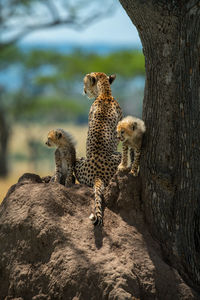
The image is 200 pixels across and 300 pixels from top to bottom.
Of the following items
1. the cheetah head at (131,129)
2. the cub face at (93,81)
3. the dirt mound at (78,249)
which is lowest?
the dirt mound at (78,249)

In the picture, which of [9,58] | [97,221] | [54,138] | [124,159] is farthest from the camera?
[9,58]

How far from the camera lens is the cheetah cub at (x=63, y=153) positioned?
195 inches

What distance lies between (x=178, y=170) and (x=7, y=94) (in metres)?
20.5

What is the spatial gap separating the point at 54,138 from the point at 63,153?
19cm

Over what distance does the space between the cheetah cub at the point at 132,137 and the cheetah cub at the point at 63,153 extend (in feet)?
2.65

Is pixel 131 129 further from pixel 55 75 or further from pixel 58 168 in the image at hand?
pixel 55 75

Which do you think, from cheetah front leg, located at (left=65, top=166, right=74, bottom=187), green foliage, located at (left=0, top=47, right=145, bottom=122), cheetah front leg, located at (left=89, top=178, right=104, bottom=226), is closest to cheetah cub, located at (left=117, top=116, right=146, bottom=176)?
cheetah front leg, located at (left=89, top=178, right=104, bottom=226)

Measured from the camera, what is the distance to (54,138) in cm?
495

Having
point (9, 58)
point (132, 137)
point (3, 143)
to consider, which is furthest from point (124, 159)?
point (9, 58)

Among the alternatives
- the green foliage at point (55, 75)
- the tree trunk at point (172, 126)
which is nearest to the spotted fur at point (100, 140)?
the tree trunk at point (172, 126)

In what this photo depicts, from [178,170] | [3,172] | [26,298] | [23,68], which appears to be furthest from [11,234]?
[23,68]

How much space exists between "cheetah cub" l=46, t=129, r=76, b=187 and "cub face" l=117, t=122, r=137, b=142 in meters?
0.84

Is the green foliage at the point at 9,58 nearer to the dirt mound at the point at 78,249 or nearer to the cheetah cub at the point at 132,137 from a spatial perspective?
the dirt mound at the point at 78,249

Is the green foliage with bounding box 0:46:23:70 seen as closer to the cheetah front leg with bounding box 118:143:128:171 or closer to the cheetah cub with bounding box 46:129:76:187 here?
the cheetah cub with bounding box 46:129:76:187
